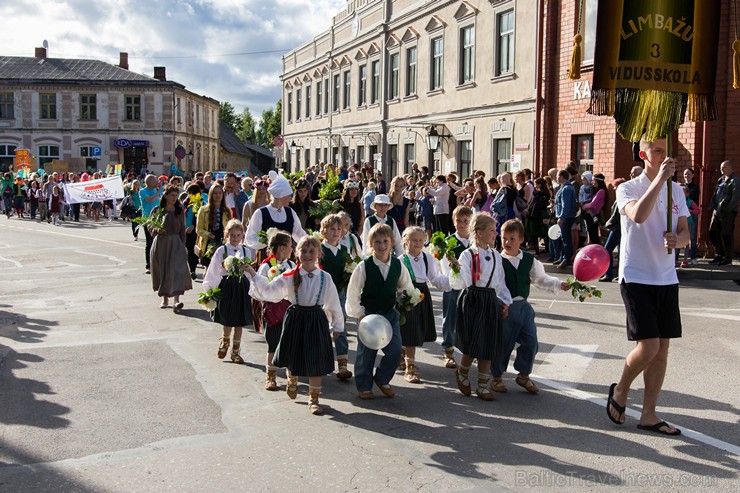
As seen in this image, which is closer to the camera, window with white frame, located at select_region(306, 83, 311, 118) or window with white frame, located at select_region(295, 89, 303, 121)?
window with white frame, located at select_region(306, 83, 311, 118)

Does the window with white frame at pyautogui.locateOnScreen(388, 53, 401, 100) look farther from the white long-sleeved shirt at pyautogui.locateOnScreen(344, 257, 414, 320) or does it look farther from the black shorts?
the black shorts

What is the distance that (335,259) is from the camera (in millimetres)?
7590

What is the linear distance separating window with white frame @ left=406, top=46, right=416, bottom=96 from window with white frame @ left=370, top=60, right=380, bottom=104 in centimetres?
343

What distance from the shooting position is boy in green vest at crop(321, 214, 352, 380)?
24.7ft

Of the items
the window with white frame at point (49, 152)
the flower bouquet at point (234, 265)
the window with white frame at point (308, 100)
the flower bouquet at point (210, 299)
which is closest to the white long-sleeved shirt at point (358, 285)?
the flower bouquet at point (234, 265)

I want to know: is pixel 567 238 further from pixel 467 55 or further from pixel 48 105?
pixel 48 105

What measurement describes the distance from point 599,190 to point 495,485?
11649 millimetres

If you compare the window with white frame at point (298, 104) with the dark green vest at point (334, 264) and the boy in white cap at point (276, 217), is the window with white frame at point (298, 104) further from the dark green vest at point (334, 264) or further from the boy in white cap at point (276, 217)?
the dark green vest at point (334, 264)

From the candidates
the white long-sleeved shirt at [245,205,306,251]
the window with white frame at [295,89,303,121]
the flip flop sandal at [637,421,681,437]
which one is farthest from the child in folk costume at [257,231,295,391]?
the window with white frame at [295,89,303,121]

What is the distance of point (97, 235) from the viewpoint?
974 inches

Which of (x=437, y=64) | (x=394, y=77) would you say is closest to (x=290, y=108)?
(x=394, y=77)

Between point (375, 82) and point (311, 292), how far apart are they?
3040cm

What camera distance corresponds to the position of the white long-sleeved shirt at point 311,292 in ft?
21.8

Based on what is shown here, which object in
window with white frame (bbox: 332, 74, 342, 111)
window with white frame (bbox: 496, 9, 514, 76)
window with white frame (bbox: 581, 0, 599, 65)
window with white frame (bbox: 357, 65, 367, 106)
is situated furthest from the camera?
window with white frame (bbox: 332, 74, 342, 111)
